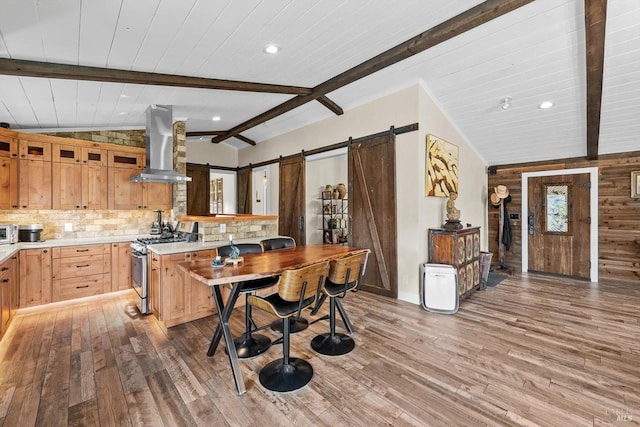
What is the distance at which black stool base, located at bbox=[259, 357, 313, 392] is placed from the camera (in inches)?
85.4

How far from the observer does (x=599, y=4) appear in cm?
249

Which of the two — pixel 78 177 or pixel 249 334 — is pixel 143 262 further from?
pixel 78 177

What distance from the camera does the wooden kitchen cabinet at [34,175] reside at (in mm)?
3875

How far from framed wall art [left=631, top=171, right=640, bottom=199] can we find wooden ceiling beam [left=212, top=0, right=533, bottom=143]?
441cm

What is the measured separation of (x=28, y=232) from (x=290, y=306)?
164 inches

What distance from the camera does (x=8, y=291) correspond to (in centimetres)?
312

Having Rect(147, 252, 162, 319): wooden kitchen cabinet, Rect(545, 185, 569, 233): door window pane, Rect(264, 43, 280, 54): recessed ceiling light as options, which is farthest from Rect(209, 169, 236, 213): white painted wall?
Rect(545, 185, 569, 233): door window pane

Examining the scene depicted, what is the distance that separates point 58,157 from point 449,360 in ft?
18.4

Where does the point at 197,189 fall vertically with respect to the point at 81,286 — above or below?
above

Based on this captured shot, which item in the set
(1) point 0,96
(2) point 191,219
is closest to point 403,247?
(2) point 191,219

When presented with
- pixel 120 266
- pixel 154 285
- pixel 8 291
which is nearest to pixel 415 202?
pixel 154 285

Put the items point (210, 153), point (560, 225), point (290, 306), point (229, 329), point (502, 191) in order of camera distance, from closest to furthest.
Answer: point (290, 306), point (229, 329), point (560, 225), point (502, 191), point (210, 153)

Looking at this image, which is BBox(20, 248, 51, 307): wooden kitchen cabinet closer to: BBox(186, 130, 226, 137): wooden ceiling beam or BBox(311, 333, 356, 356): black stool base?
BBox(186, 130, 226, 137): wooden ceiling beam

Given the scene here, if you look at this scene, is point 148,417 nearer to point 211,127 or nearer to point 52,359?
point 52,359
